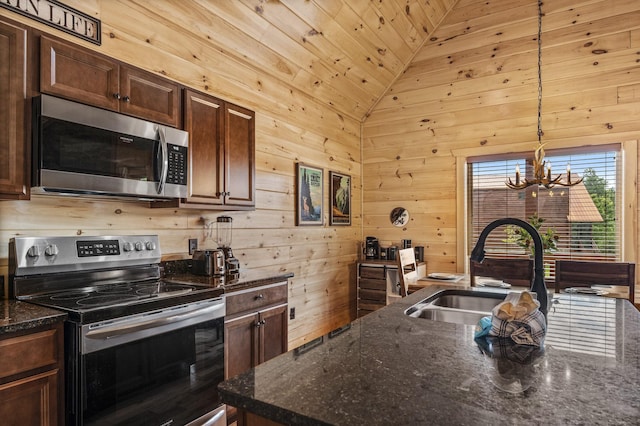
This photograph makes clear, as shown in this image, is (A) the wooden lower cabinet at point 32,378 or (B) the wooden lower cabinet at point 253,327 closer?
(A) the wooden lower cabinet at point 32,378

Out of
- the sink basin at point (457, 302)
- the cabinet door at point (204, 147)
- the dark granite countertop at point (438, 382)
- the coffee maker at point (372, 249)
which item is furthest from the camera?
the coffee maker at point (372, 249)

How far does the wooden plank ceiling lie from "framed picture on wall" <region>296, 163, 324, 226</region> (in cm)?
79

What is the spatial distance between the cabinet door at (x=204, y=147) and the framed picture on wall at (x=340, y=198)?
A: 75.2 inches

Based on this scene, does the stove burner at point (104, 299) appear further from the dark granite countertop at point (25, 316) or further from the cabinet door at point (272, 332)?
the cabinet door at point (272, 332)

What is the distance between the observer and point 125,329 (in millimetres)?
1787

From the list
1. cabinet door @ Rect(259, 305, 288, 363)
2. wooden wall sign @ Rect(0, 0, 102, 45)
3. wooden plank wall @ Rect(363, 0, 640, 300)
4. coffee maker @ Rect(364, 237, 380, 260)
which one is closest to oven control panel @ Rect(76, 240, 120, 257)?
cabinet door @ Rect(259, 305, 288, 363)

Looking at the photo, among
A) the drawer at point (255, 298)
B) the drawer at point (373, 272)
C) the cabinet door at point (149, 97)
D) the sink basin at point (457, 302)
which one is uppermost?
the cabinet door at point (149, 97)

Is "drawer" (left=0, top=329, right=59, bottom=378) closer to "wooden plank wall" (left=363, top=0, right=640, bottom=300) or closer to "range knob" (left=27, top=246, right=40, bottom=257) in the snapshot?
"range knob" (left=27, top=246, right=40, bottom=257)

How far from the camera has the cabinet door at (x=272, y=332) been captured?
106 inches

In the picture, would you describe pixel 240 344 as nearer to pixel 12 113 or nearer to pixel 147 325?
pixel 147 325

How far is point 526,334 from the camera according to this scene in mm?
1153

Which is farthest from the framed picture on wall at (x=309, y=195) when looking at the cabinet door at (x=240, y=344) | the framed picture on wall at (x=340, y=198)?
the cabinet door at (x=240, y=344)

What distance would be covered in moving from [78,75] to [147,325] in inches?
49.1

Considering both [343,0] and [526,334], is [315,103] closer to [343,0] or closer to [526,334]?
[343,0]
